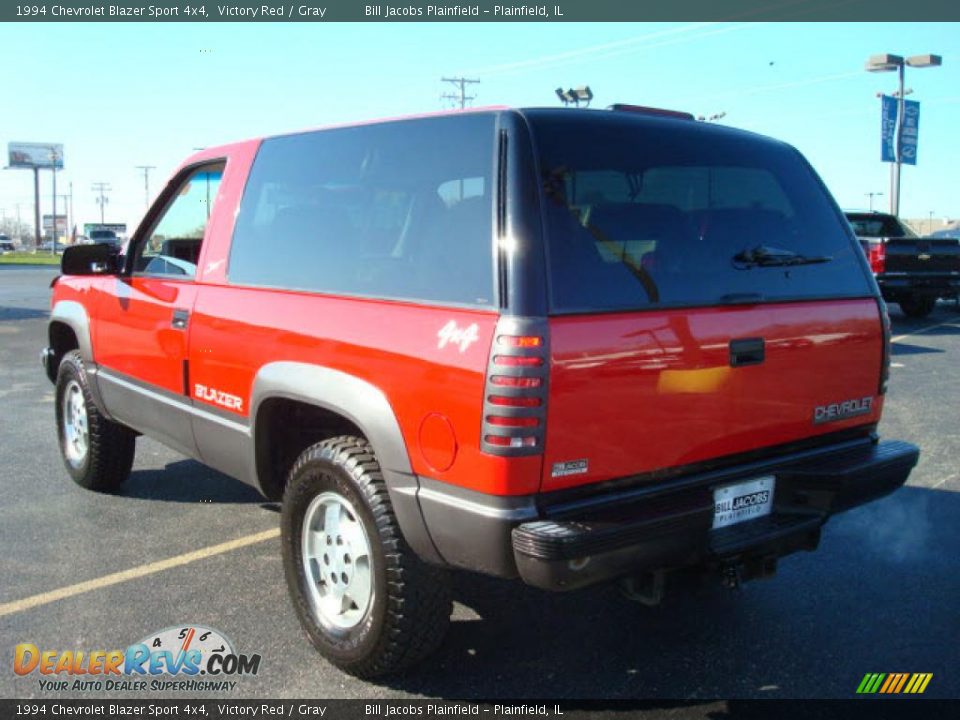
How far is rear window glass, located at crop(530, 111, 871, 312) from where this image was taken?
2762 mm

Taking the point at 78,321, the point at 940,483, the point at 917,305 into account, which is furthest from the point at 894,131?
the point at 78,321

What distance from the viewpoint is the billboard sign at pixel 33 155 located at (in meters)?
103

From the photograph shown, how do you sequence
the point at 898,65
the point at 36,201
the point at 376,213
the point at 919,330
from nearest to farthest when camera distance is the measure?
the point at 376,213 → the point at 919,330 → the point at 898,65 → the point at 36,201

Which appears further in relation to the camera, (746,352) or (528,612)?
(528,612)

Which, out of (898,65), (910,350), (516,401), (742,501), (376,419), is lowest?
(910,350)

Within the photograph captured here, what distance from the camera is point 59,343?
18.6ft

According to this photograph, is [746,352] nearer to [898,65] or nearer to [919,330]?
[919,330]

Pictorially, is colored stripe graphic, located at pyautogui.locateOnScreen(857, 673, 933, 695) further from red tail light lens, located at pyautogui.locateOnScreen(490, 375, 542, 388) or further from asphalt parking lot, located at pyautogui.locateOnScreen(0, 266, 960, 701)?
red tail light lens, located at pyautogui.locateOnScreen(490, 375, 542, 388)

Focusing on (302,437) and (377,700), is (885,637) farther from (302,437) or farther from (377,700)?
(302,437)

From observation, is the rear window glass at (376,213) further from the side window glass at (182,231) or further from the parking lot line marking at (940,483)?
the parking lot line marking at (940,483)

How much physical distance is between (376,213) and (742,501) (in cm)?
167

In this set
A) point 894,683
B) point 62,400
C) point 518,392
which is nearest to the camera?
point 518,392

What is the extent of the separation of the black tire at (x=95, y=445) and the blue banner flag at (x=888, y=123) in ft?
78.8

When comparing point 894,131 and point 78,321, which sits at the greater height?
point 894,131
